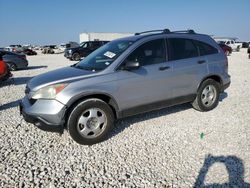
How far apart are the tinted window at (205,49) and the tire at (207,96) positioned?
2.19 ft

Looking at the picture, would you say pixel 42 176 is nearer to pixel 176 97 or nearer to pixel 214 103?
pixel 176 97

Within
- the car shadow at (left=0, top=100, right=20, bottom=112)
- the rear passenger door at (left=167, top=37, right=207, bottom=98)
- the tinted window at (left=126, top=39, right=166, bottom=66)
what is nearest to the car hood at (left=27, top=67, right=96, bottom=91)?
the tinted window at (left=126, top=39, right=166, bottom=66)

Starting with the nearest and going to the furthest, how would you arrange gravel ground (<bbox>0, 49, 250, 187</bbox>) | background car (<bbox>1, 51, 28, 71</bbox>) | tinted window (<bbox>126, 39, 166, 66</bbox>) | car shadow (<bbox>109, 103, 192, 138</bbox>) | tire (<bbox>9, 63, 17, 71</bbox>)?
gravel ground (<bbox>0, 49, 250, 187</bbox>) → tinted window (<bbox>126, 39, 166, 66</bbox>) → car shadow (<bbox>109, 103, 192, 138</bbox>) → background car (<bbox>1, 51, 28, 71</bbox>) → tire (<bbox>9, 63, 17, 71</bbox>)

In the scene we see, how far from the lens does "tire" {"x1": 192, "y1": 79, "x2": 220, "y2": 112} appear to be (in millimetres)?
5668

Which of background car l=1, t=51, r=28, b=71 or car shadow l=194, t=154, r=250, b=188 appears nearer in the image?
car shadow l=194, t=154, r=250, b=188

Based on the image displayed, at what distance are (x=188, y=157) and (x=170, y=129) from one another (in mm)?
1144

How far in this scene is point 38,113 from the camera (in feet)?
13.0

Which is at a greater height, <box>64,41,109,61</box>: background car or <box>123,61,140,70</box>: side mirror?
<box>64,41,109,61</box>: background car

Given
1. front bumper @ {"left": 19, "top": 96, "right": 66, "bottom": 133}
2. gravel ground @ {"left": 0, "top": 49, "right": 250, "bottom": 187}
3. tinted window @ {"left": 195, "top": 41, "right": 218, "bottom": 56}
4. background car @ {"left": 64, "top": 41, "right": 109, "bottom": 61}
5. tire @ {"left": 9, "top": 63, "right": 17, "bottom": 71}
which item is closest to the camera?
gravel ground @ {"left": 0, "top": 49, "right": 250, "bottom": 187}

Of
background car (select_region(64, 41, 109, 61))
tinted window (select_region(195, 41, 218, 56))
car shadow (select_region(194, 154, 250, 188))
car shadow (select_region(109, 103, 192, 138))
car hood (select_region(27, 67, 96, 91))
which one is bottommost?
car shadow (select_region(194, 154, 250, 188))

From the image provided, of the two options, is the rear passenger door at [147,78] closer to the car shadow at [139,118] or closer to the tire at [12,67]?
the car shadow at [139,118]

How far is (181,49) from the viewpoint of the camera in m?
5.30

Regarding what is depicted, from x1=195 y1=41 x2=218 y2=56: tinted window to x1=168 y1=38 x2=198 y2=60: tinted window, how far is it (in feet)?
0.56

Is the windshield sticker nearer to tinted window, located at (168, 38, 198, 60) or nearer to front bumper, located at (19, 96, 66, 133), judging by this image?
tinted window, located at (168, 38, 198, 60)
